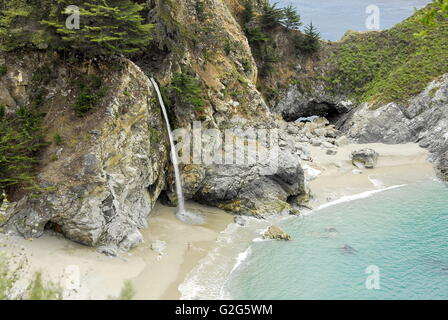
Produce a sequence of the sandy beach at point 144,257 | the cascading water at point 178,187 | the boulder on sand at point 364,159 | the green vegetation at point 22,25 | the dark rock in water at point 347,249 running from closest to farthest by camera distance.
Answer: the sandy beach at point 144,257 < the green vegetation at point 22,25 < the dark rock in water at point 347,249 < the cascading water at point 178,187 < the boulder on sand at point 364,159

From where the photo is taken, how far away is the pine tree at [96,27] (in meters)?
17.1

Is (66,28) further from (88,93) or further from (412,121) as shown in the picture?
(412,121)

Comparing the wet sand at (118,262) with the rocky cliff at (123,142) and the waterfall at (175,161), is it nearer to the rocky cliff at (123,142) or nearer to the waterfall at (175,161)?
the rocky cliff at (123,142)

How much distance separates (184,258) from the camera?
58.7 feet

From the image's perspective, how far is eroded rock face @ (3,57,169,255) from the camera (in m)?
16.3

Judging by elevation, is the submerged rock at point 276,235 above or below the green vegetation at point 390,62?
below

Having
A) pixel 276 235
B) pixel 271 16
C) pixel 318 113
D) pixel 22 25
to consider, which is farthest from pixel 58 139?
pixel 318 113

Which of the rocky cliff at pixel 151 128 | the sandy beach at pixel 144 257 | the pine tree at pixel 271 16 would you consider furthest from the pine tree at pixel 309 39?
the sandy beach at pixel 144 257

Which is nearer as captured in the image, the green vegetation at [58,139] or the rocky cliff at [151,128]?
the rocky cliff at [151,128]

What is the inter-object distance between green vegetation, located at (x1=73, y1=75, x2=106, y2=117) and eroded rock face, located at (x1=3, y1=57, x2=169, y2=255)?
13.5 inches

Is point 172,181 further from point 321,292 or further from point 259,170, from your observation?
point 321,292

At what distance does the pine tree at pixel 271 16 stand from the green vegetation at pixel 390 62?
1106 cm

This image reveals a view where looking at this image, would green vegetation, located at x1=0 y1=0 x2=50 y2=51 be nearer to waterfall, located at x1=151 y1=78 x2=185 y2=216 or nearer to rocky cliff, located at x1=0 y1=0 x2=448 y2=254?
rocky cliff, located at x1=0 y1=0 x2=448 y2=254

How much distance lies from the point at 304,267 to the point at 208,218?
23.4 feet
